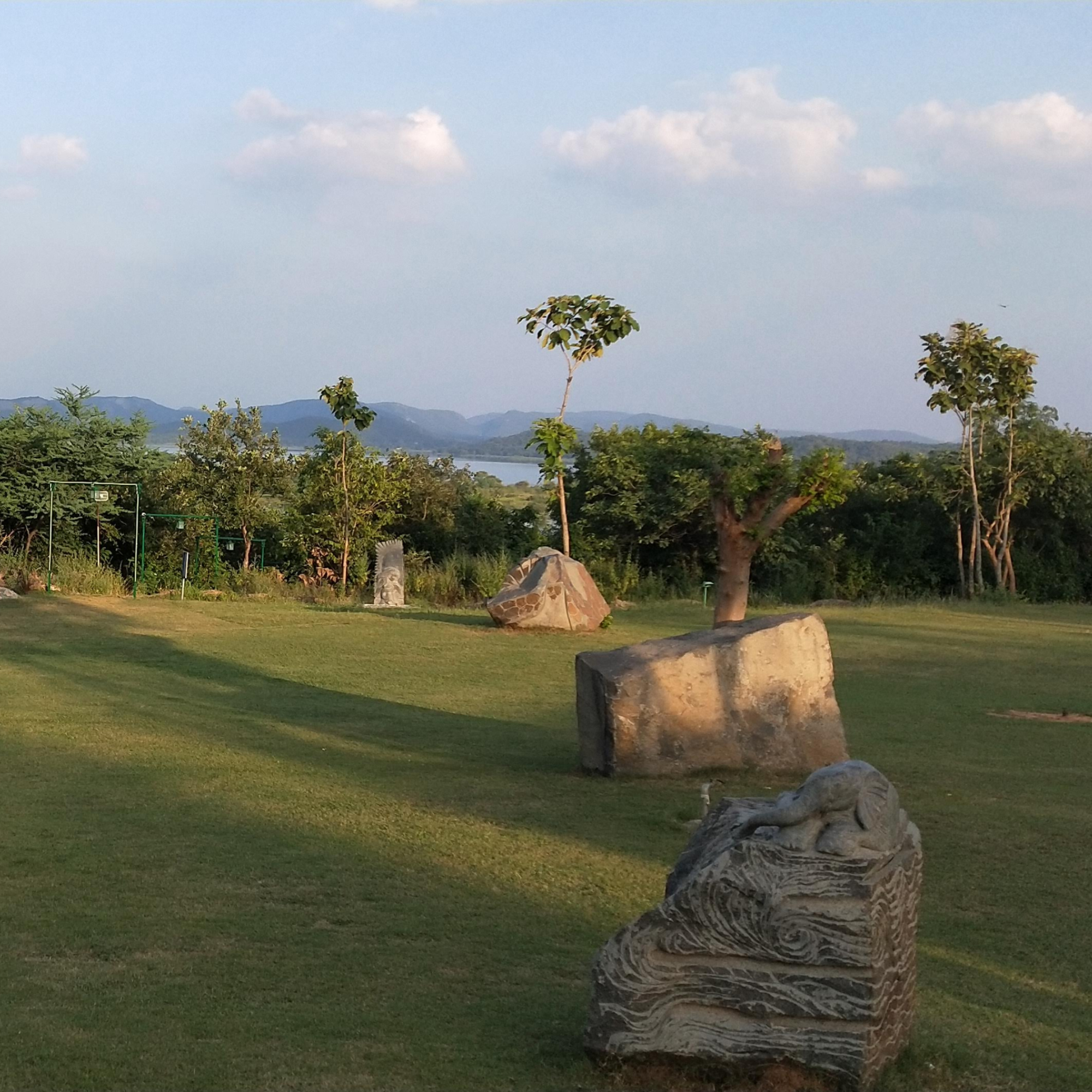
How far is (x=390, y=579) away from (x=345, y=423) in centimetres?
417

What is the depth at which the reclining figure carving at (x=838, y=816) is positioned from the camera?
171 inches

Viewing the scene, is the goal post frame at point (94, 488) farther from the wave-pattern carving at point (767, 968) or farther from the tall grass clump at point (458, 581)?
the wave-pattern carving at point (767, 968)

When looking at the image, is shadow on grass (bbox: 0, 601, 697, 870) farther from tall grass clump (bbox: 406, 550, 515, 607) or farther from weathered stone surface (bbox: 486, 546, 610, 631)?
tall grass clump (bbox: 406, 550, 515, 607)

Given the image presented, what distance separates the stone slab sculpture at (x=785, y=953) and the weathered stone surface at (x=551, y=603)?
49.2 ft

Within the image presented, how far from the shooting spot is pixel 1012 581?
96.2 ft

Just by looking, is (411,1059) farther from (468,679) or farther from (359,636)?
(359,636)

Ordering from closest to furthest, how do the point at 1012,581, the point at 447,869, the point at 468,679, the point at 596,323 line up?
the point at 447,869 < the point at 468,679 < the point at 596,323 < the point at 1012,581

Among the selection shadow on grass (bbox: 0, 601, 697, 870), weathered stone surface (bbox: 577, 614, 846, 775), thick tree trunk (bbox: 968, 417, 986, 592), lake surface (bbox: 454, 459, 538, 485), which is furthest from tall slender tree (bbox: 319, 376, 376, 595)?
lake surface (bbox: 454, 459, 538, 485)

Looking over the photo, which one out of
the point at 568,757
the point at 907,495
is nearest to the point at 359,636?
the point at 568,757

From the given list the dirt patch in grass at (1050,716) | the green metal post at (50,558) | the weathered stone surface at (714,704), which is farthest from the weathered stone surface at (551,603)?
the weathered stone surface at (714,704)

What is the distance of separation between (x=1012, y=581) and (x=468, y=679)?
18246mm

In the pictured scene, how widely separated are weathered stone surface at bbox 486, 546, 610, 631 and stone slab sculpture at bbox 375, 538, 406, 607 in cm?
379

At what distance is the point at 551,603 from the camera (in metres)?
19.5

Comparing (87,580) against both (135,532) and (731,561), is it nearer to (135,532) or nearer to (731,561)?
(135,532)
